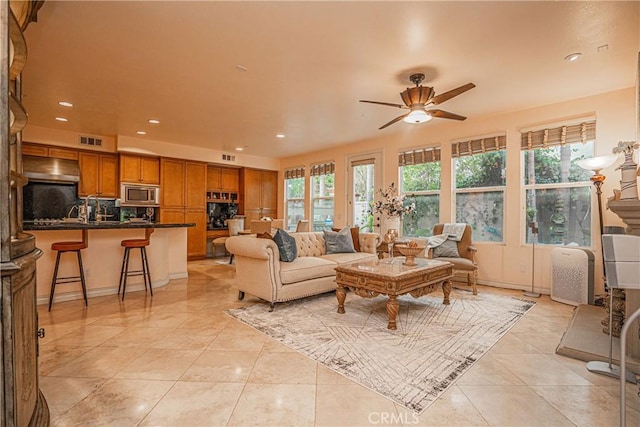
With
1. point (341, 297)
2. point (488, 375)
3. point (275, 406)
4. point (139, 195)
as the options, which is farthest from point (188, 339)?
point (139, 195)

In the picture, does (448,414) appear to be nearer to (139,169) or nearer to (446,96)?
(446,96)

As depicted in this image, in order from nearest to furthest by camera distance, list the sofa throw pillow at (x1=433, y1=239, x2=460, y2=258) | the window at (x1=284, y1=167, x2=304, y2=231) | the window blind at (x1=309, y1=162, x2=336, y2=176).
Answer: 1. the sofa throw pillow at (x1=433, y1=239, x2=460, y2=258)
2. the window blind at (x1=309, y1=162, x2=336, y2=176)
3. the window at (x1=284, y1=167, x2=304, y2=231)

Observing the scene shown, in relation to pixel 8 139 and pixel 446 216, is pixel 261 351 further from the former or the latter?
pixel 446 216

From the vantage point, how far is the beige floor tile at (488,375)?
2.01 meters

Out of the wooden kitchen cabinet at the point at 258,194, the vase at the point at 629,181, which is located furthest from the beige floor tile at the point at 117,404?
the wooden kitchen cabinet at the point at 258,194

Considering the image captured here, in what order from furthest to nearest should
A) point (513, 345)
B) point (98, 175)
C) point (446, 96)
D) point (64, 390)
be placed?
1. point (98, 175)
2. point (446, 96)
3. point (513, 345)
4. point (64, 390)

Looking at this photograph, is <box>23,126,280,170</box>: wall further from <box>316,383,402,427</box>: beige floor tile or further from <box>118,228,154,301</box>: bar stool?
<box>316,383,402,427</box>: beige floor tile

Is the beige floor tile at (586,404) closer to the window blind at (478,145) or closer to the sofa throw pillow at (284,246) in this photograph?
the sofa throw pillow at (284,246)

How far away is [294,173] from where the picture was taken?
827 centimetres

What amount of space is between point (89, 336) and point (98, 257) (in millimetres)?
1662

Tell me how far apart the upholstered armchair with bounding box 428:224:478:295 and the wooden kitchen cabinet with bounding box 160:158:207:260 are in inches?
205

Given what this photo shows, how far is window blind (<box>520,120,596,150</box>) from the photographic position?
13.2ft

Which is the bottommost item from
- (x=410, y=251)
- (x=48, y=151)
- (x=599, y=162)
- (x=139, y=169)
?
(x=410, y=251)

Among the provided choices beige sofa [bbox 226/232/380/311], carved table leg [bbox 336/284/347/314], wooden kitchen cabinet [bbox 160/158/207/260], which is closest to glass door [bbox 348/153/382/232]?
beige sofa [bbox 226/232/380/311]
